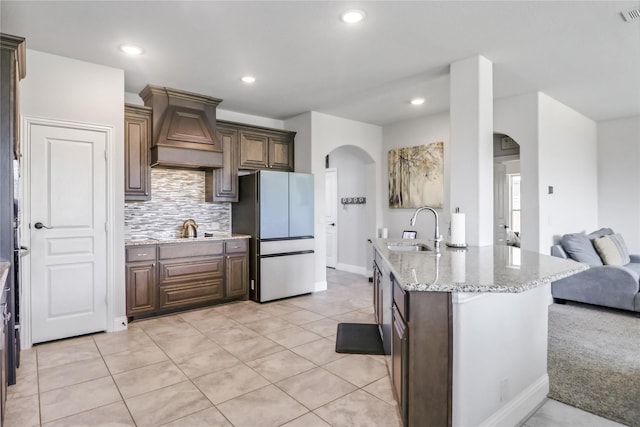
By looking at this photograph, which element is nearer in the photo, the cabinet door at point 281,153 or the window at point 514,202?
the cabinet door at point 281,153

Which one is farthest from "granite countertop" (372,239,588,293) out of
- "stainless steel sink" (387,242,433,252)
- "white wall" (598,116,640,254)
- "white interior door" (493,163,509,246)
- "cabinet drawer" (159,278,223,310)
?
"white wall" (598,116,640,254)

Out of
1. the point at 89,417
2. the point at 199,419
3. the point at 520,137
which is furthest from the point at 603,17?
the point at 89,417

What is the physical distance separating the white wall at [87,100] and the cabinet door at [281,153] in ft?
6.93

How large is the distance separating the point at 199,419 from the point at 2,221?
176 centimetres

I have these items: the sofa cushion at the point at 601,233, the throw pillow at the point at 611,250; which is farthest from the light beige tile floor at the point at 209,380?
the sofa cushion at the point at 601,233

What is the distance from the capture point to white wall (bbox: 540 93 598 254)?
4.60m

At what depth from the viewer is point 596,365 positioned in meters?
2.82

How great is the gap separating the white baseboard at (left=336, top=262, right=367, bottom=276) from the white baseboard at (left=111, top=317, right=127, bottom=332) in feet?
13.0

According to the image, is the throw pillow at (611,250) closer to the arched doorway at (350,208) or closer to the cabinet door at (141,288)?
the arched doorway at (350,208)

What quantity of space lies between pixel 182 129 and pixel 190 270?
5.48ft

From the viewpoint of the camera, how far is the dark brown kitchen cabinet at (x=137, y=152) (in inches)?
156

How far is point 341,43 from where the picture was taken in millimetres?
3113

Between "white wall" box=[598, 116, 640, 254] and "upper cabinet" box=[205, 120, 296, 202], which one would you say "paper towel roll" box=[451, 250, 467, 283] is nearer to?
"upper cabinet" box=[205, 120, 296, 202]

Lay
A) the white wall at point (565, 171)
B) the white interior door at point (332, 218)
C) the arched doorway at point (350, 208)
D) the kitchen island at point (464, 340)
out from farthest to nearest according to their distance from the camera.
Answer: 1. the white interior door at point (332, 218)
2. the arched doorway at point (350, 208)
3. the white wall at point (565, 171)
4. the kitchen island at point (464, 340)
